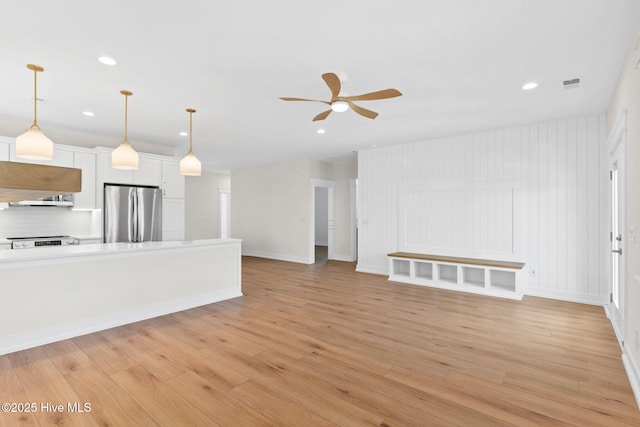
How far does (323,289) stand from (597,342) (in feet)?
11.2

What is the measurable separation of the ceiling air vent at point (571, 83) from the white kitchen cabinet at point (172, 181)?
19.6 ft

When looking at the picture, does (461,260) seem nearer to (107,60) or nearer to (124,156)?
Answer: (124,156)

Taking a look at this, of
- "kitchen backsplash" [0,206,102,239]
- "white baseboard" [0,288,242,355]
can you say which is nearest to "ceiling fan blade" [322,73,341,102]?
"white baseboard" [0,288,242,355]

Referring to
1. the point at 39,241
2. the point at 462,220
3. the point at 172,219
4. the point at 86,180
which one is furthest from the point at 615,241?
the point at 39,241

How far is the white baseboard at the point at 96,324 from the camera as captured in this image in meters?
2.99

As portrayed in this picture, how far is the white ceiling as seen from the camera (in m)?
2.24

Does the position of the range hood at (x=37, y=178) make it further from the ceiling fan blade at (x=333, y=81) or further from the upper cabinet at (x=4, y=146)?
the upper cabinet at (x=4, y=146)

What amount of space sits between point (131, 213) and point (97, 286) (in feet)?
7.82

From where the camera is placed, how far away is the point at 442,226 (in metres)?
5.88

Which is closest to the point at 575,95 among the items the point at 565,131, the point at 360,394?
the point at 565,131

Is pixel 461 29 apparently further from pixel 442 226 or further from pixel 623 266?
pixel 442 226

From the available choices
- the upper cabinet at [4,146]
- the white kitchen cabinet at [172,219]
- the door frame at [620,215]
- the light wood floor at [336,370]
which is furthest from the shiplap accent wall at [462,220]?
the upper cabinet at [4,146]

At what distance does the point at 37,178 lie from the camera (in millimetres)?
746

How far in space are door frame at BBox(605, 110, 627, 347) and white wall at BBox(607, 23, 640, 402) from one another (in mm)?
111
